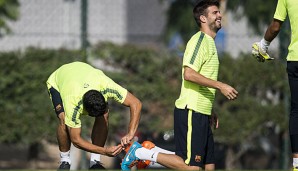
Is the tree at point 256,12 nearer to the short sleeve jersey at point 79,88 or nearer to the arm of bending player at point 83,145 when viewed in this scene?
the short sleeve jersey at point 79,88

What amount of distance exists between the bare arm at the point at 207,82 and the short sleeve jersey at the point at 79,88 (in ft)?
2.91

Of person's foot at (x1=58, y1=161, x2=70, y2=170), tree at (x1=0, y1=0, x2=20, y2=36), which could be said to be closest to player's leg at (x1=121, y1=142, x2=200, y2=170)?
person's foot at (x1=58, y1=161, x2=70, y2=170)

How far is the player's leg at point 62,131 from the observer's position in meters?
10.3

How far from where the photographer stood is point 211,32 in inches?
382

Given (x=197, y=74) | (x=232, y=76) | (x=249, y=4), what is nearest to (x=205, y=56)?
(x=197, y=74)

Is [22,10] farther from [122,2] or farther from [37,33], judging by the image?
[122,2]

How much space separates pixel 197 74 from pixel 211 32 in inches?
25.0

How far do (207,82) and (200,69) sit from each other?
330mm

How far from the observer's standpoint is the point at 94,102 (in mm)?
9484

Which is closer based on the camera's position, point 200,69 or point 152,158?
point 200,69

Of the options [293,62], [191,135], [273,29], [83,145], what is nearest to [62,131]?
[83,145]

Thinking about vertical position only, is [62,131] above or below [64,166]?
above

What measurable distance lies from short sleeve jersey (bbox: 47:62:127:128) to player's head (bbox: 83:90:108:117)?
13 cm

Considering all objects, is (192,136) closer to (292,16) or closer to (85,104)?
(85,104)
